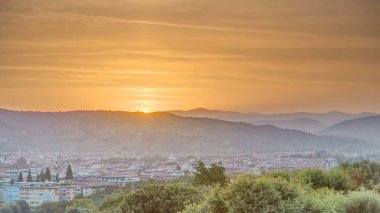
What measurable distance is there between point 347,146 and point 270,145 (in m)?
14.1

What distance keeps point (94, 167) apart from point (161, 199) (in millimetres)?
75579

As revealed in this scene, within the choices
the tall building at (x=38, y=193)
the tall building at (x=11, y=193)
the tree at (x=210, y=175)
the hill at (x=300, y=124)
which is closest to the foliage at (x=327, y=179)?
the tree at (x=210, y=175)

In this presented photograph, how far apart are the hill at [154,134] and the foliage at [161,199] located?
3248 inches

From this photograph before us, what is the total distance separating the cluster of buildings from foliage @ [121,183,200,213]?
42.3m

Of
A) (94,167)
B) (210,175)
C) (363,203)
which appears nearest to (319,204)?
(363,203)

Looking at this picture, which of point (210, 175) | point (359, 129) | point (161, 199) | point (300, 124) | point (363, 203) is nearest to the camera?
point (363, 203)

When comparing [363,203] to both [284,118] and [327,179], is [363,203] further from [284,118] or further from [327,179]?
[284,118]

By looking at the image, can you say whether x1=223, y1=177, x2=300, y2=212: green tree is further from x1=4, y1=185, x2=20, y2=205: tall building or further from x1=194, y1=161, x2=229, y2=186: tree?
x1=4, y1=185, x2=20, y2=205: tall building

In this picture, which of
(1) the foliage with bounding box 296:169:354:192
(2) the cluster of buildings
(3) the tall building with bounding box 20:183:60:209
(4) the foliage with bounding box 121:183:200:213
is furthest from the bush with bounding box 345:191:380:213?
(3) the tall building with bounding box 20:183:60:209

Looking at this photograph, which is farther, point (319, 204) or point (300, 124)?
point (300, 124)

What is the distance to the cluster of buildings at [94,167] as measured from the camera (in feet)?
212

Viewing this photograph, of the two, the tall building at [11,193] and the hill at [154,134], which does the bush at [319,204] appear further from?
the hill at [154,134]

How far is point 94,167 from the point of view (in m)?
91.2

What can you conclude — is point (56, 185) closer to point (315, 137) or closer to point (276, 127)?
point (276, 127)
